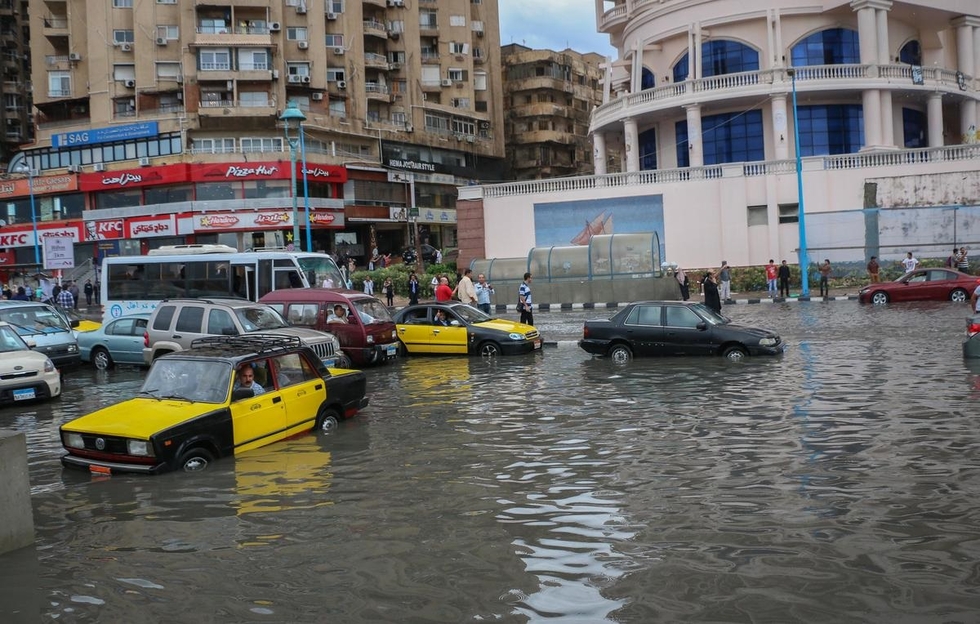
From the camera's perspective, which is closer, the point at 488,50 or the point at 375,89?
the point at 375,89

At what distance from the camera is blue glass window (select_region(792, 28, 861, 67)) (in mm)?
48062

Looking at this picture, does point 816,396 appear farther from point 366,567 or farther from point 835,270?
point 835,270

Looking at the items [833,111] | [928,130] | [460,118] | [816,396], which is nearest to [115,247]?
[460,118]

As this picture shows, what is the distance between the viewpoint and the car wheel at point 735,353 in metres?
18.7

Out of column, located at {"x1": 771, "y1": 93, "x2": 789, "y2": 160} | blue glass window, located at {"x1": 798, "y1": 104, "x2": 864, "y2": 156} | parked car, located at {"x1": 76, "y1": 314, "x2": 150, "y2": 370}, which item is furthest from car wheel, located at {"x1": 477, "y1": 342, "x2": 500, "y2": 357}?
blue glass window, located at {"x1": 798, "y1": 104, "x2": 864, "y2": 156}

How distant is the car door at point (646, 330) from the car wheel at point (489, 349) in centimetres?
344

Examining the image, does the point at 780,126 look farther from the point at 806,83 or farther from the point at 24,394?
the point at 24,394

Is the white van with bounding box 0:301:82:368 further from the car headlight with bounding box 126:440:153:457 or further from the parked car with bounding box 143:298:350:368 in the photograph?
the car headlight with bounding box 126:440:153:457

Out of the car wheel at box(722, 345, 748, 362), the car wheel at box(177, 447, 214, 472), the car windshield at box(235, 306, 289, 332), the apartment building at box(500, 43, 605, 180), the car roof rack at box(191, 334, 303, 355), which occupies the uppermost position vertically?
the apartment building at box(500, 43, 605, 180)

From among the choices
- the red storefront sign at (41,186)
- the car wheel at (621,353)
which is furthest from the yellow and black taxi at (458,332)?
the red storefront sign at (41,186)

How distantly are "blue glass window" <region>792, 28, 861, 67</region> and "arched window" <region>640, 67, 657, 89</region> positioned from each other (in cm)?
816

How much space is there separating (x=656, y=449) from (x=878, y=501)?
9.68 feet

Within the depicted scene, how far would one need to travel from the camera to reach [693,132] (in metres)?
47.0

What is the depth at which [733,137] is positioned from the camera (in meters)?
48.4
